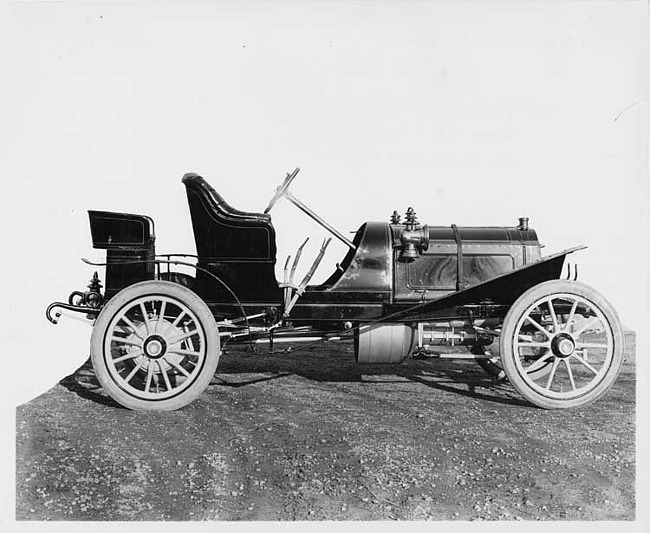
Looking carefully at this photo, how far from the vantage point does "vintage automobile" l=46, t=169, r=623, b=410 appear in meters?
5.70

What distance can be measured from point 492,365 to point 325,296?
6.84ft

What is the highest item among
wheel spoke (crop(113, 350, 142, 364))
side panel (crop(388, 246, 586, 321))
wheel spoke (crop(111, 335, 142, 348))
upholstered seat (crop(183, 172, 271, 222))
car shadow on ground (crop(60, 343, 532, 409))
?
upholstered seat (crop(183, 172, 271, 222))

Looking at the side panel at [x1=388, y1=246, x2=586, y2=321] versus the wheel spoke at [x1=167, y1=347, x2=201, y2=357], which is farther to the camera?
the side panel at [x1=388, y1=246, x2=586, y2=321]

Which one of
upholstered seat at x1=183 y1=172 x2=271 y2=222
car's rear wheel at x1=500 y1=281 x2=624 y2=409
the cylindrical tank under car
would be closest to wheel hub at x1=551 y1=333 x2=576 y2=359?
car's rear wheel at x1=500 y1=281 x2=624 y2=409

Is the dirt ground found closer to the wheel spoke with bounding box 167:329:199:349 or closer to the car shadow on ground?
the car shadow on ground

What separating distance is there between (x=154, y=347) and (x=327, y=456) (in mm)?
1647

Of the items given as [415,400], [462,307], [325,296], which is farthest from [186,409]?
[462,307]

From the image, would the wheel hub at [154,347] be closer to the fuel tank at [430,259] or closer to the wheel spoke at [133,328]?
the wheel spoke at [133,328]

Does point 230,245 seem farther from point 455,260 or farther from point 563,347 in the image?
point 563,347

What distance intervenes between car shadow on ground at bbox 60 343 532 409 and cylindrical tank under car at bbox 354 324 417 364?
1.70ft

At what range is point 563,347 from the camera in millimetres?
5812

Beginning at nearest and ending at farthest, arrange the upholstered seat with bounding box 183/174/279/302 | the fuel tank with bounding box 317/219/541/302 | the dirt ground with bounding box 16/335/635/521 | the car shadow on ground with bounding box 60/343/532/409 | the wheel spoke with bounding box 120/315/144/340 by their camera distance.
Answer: the dirt ground with bounding box 16/335/635/521 < the wheel spoke with bounding box 120/315/144/340 < the upholstered seat with bounding box 183/174/279/302 < the fuel tank with bounding box 317/219/541/302 < the car shadow on ground with bounding box 60/343/532/409

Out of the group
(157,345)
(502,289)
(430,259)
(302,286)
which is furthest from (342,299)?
(157,345)

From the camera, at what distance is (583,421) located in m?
5.57
